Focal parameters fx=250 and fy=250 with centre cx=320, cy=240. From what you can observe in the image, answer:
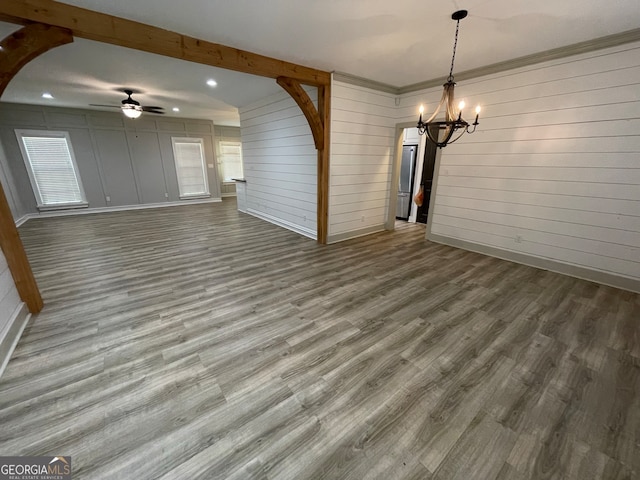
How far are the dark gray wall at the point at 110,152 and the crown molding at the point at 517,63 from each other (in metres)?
6.63

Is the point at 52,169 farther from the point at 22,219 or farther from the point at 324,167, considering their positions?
the point at 324,167

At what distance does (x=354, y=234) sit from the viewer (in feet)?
17.3

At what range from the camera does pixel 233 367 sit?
6.46 feet

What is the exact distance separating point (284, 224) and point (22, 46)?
4.48 m

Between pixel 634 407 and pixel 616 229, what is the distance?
2.54 m

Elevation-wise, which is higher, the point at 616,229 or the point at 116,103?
the point at 116,103

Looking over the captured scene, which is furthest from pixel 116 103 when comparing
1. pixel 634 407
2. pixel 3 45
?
pixel 634 407

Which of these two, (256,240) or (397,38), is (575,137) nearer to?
(397,38)

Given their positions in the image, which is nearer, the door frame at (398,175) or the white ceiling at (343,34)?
the white ceiling at (343,34)

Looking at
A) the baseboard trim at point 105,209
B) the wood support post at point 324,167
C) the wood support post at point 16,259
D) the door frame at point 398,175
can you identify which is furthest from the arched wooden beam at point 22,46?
the baseboard trim at point 105,209

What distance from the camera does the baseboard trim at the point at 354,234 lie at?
495cm

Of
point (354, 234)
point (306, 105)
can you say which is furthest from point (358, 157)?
point (354, 234)

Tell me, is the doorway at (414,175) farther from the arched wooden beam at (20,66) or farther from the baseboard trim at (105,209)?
the baseboard trim at (105,209)

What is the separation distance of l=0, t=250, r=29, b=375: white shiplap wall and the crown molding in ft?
15.6
